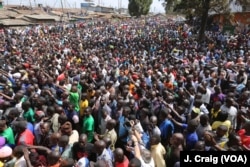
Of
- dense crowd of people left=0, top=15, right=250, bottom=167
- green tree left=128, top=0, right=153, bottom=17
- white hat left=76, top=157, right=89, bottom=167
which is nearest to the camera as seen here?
white hat left=76, top=157, right=89, bottom=167

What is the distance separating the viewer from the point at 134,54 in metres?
14.5

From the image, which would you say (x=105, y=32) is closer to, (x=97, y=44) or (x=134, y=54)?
(x=97, y=44)

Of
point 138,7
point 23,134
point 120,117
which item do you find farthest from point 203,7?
point 138,7

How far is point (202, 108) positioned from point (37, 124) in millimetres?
2979

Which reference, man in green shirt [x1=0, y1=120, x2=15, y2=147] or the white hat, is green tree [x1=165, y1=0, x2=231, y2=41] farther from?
the white hat

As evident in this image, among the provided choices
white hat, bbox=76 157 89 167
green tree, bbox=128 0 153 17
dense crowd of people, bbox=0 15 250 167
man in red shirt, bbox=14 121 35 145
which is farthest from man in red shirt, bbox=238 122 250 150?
green tree, bbox=128 0 153 17

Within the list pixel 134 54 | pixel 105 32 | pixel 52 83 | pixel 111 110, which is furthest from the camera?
pixel 105 32

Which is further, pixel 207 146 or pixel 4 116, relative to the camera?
pixel 4 116

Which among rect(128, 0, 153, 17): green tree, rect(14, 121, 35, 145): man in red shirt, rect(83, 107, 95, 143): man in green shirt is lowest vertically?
rect(83, 107, 95, 143): man in green shirt

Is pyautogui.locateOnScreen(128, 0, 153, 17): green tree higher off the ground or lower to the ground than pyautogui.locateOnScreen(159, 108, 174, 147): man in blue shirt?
higher

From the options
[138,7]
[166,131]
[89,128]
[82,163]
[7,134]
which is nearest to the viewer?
[82,163]

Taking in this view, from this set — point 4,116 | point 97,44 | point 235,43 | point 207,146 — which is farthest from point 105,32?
point 207,146

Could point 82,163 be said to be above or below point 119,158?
below

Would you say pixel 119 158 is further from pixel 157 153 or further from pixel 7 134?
pixel 7 134
